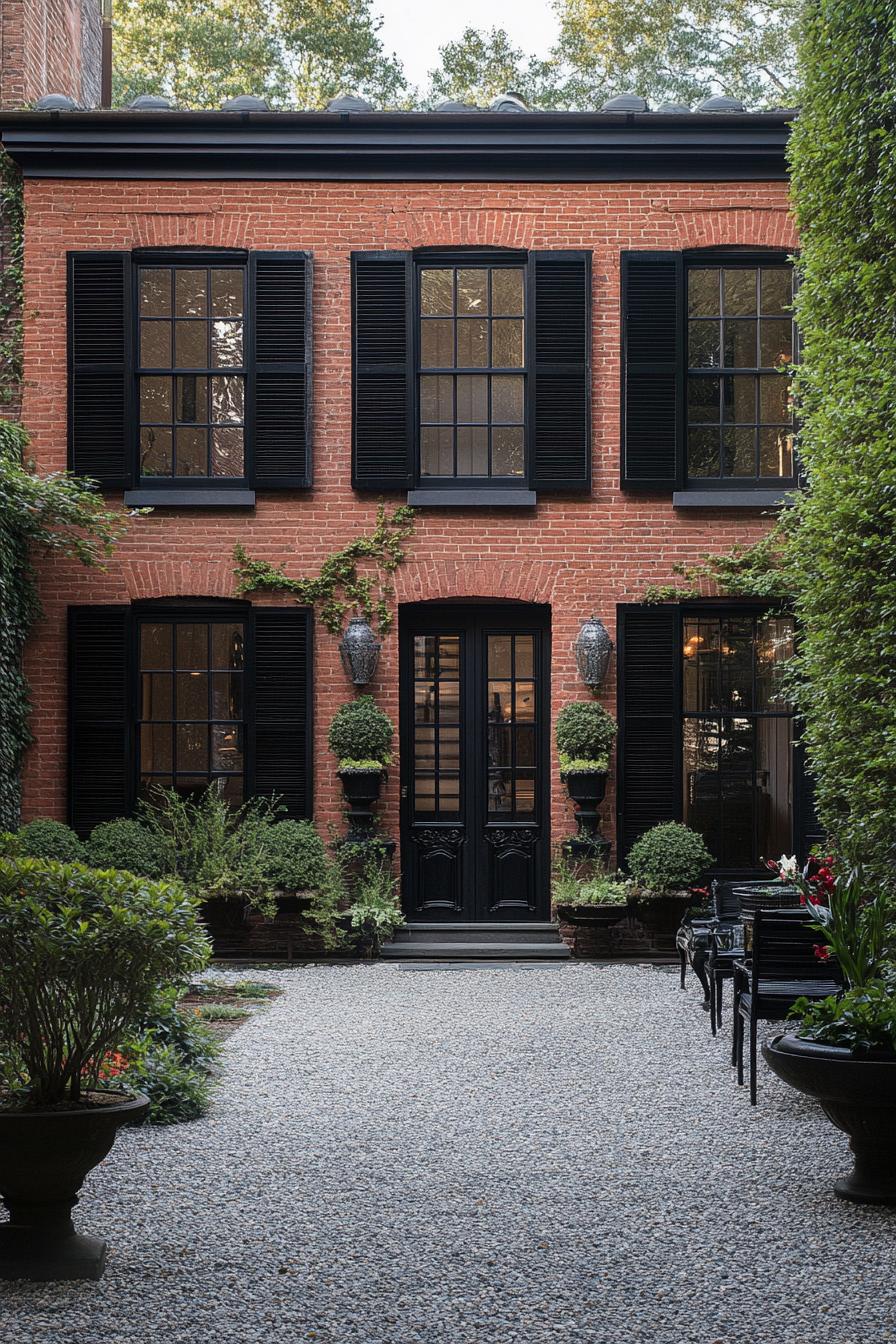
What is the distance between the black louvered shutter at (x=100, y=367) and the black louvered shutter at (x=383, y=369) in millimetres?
2121

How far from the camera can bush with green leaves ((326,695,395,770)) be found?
1241cm

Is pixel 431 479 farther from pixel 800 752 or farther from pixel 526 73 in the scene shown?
pixel 526 73

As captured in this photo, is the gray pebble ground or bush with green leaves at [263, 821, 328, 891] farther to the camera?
bush with green leaves at [263, 821, 328, 891]

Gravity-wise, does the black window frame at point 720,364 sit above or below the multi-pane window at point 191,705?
above

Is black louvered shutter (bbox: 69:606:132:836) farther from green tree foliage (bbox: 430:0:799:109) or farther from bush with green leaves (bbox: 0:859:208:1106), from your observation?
green tree foliage (bbox: 430:0:799:109)

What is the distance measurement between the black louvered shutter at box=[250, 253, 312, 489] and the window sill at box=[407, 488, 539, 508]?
3.41 feet

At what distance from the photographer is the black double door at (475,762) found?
13.0 m

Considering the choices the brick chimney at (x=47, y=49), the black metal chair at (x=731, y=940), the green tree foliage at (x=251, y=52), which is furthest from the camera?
the green tree foliage at (x=251, y=52)

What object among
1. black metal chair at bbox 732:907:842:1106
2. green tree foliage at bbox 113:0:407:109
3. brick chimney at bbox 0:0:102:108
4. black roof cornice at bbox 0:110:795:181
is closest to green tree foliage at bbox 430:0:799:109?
green tree foliage at bbox 113:0:407:109

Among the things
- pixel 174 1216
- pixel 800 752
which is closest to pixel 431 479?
pixel 800 752

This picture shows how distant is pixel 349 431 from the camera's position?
13.0 meters

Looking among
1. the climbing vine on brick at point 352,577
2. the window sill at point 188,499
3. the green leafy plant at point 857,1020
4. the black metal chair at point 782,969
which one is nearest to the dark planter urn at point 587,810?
the climbing vine on brick at point 352,577

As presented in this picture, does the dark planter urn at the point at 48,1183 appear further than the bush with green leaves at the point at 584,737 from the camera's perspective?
No

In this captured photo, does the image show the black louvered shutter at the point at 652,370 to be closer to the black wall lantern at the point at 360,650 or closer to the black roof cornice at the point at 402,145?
the black roof cornice at the point at 402,145
